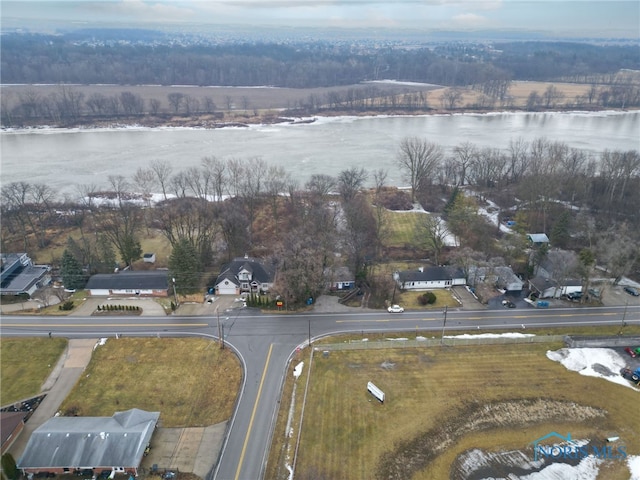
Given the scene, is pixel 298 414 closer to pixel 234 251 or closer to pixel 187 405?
pixel 187 405

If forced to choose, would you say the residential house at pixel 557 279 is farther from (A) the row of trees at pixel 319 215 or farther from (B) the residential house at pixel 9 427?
(B) the residential house at pixel 9 427

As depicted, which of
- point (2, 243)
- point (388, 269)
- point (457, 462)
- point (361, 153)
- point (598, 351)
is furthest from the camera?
point (361, 153)

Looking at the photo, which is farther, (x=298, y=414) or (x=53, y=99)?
(x=53, y=99)

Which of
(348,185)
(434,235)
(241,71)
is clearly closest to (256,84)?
(241,71)

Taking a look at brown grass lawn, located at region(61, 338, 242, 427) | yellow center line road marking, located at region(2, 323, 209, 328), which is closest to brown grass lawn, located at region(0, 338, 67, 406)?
yellow center line road marking, located at region(2, 323, 209, 328)

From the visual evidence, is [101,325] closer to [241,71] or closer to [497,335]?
[497,335]

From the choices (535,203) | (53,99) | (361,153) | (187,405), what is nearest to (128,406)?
(187,405)
